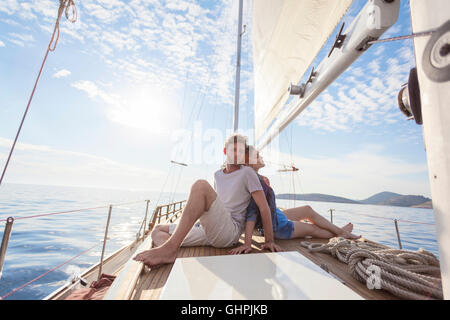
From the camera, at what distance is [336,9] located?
1.23m

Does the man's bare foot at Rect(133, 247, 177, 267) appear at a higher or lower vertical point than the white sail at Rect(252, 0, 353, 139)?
lower

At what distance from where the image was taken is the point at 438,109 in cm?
47

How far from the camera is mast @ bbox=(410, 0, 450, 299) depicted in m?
0.45

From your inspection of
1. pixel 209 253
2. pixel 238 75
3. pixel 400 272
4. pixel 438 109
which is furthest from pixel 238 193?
pixel 238 75

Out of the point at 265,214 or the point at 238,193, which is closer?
the point at 265,214

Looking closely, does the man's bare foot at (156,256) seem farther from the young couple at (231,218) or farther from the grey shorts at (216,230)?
the grey shorts at (216,230)

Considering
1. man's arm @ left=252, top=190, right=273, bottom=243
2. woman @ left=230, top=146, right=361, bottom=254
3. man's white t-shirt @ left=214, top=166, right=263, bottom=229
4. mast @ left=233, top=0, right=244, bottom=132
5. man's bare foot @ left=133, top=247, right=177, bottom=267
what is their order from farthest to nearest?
mast @ left=233, top=0, right=244, bottom=132, woman @ left=230, top=146, right=361, bottom=254, man's white t-shirt @ left=214, top=166, right=263, bottom=229, man's arm @ left=252, top=190, right=273, bottom=243, man's bare foot @ left=133, top=247, right=177, bottom=267

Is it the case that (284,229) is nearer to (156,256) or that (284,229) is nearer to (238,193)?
(238,193)

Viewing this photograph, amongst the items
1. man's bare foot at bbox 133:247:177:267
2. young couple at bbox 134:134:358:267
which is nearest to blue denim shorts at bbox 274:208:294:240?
young couple at bbox 134:134:358:267

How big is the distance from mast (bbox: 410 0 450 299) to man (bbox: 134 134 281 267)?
0.74 meters

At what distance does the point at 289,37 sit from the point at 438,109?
5.56ft

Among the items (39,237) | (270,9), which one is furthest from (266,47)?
(39,237)

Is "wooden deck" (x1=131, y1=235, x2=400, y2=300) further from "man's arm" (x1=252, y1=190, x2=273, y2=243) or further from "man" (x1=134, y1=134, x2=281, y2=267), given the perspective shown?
"man's arm" (x1=252, y1=190, x2=273, y2=243)

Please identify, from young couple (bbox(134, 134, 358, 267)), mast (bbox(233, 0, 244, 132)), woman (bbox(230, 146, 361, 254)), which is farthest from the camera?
mast (bbox(233, 0, 244, 132))
